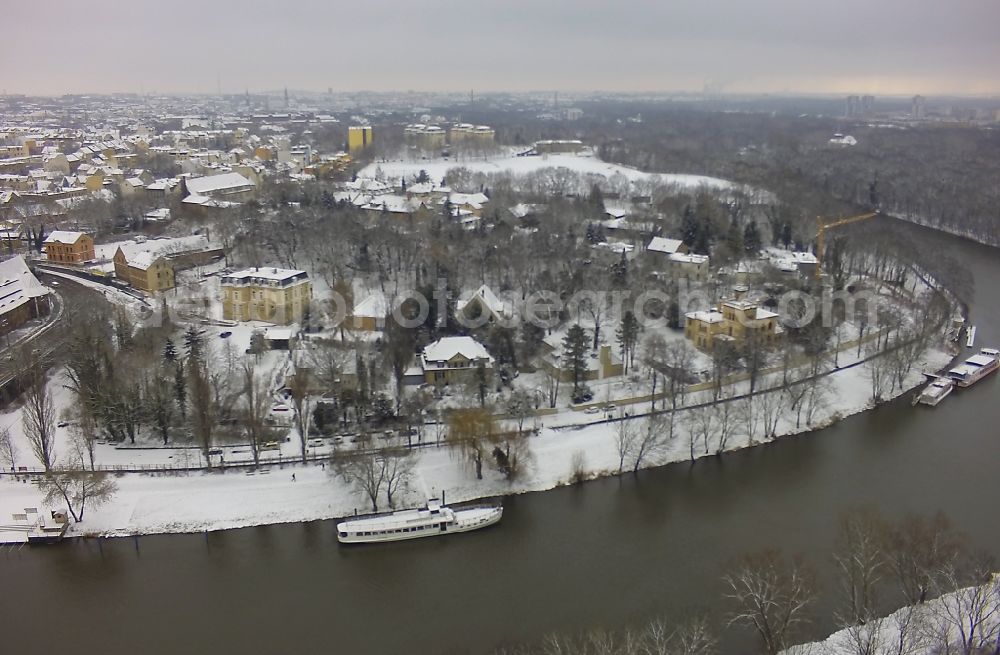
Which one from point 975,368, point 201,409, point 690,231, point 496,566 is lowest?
point 496,566

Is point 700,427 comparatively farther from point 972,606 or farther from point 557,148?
point 557,148

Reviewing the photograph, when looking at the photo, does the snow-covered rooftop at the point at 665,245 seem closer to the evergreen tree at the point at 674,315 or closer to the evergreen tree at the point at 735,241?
the evergreen tree at the point at 735,241

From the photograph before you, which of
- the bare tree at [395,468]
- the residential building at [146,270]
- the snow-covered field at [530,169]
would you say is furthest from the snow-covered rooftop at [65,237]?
the bare tree at [395,468]

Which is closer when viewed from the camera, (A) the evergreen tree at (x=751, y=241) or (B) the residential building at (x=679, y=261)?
(B) the residential building at (x=679, y=261)

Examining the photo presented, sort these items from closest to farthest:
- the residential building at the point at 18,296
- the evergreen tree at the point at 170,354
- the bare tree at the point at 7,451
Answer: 1. the bare tree at the point at 7,451
2. the evergreen tree at the point at 170,354
3. the residential building at the point at 18,296

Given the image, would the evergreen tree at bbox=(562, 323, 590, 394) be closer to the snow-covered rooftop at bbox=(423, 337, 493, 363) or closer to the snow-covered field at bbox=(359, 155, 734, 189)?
the snow-covered rooftop at bbox=(423, 337, 493, 363)

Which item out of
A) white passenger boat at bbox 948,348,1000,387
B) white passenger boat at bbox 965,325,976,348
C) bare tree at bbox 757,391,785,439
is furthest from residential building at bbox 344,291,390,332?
white passenger boat at bbox 965,325,976,348

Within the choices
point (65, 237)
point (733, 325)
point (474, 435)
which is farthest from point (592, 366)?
point (65, 237)
